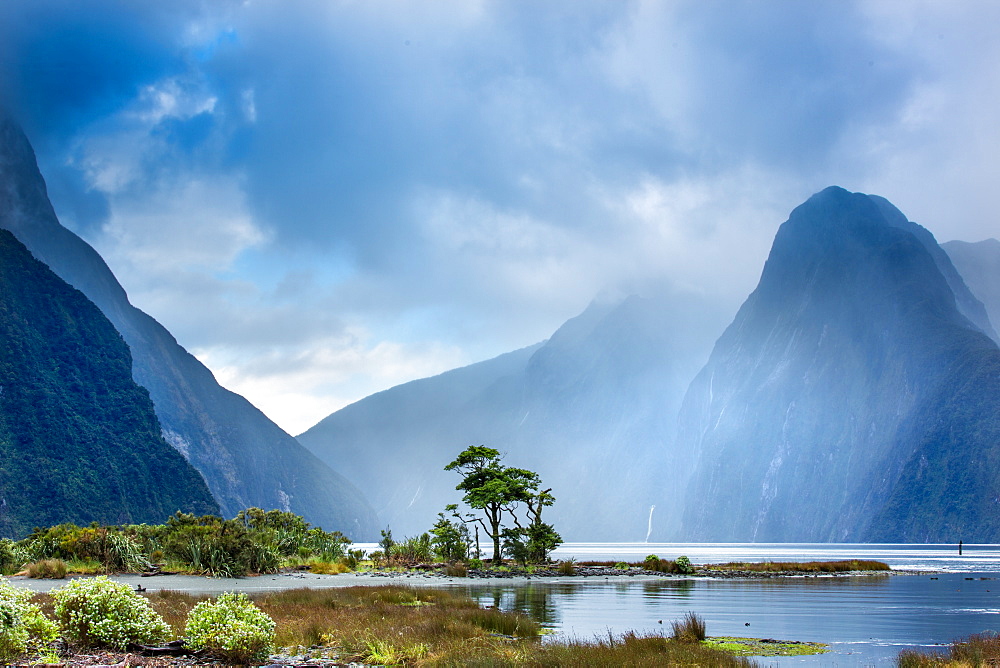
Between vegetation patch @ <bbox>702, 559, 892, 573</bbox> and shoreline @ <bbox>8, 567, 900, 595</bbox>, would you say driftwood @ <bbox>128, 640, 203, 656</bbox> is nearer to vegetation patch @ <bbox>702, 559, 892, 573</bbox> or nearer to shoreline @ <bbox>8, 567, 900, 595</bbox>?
shoreline @ <bbox>8, 567, 900, 595</bbox>

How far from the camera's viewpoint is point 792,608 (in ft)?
94.7

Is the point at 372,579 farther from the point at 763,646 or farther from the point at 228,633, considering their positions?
the point at 228,633

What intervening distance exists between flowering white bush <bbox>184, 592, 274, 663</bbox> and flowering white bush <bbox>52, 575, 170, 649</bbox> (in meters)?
1.09

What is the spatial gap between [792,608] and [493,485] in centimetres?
2464

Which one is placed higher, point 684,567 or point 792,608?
point 792,608

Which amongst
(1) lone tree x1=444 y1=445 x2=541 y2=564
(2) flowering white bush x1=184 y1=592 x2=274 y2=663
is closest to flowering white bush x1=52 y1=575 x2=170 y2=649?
(2) flowering white bush x1=184 y1=592 x2=274 y2=663

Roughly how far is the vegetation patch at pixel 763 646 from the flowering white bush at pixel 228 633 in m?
9.10

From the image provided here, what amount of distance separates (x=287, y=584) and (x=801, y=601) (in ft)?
71.9

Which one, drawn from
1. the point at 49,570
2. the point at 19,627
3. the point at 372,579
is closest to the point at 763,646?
the point at 19,627

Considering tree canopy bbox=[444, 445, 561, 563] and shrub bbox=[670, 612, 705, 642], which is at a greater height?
tree canopy bbox=[444, 445, 561, 563]

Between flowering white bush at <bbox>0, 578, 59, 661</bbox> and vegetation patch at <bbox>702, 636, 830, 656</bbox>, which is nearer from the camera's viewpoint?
flowering white bush at <bbox>0, 578, 59, 661</bbox>

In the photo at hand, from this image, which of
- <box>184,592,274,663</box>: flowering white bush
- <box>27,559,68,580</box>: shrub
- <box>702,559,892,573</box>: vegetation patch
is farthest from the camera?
<box>702,559,892,573</box>: vegetation patch

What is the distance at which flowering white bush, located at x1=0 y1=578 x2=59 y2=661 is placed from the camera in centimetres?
1218

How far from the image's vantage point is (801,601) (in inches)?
1260
